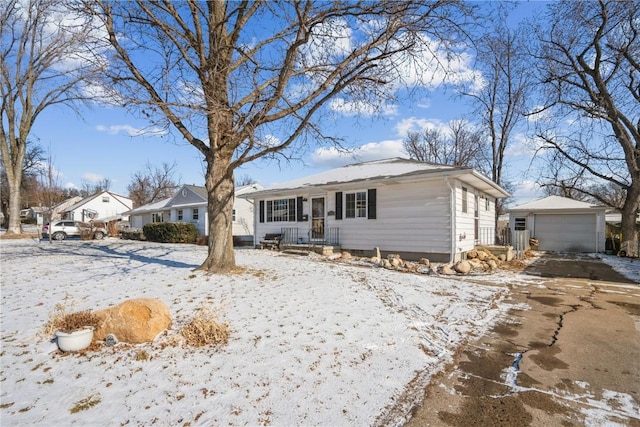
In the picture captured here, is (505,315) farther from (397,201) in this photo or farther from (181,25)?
(181,25)

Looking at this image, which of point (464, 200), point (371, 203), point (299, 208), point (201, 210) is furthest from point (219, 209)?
point (201, 210)

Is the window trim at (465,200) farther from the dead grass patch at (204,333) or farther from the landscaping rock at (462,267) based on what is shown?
the dead grass patch at (204,333)

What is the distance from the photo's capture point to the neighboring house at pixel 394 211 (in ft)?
35.1

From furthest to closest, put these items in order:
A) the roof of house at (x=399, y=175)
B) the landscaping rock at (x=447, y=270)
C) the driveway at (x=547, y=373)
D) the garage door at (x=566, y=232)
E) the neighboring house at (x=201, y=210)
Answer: the neighboring house at (x=201, y=210) → the garage door at (x=566, y=232) → the roof of house at (x=399, y=175) → the landscaping rock at (x=447, y=270) → the driveway at (x=547, y=373)

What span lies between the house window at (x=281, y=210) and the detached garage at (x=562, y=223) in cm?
1312

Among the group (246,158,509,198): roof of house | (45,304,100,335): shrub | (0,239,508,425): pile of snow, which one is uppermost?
(246,158,509,198): roof of house

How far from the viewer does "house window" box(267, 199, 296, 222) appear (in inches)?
599

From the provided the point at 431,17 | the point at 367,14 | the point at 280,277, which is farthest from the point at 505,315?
the point at 367,14

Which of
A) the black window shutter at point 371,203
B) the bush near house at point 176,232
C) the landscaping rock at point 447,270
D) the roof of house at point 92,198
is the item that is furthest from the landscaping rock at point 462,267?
the roof of house at point 92,198

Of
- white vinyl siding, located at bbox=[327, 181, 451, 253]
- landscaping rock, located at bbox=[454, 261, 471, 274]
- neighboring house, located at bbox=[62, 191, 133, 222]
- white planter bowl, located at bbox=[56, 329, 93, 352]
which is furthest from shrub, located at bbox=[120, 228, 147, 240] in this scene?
white planter bowl, located at bbox=[56, 329, 93, 352]

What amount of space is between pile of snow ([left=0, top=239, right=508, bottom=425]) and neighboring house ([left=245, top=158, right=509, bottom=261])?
444 centimetres

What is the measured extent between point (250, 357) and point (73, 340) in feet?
6.31

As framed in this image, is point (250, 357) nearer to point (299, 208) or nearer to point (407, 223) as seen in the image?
point (407, 223)

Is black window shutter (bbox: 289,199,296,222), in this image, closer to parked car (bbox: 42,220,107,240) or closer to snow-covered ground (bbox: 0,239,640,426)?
snow-covered ground (bbox: 0,239,640,426)
